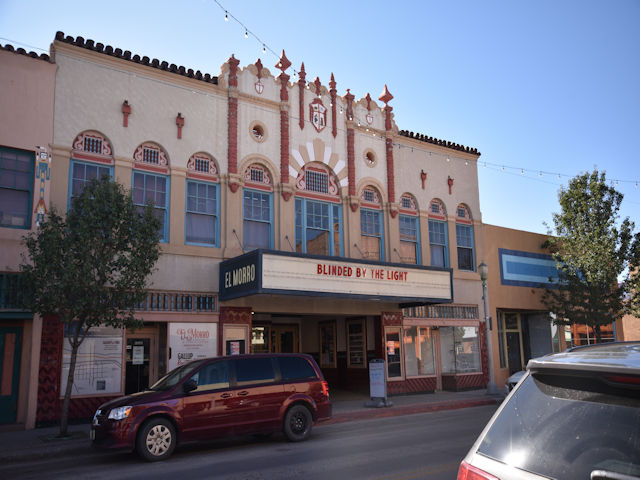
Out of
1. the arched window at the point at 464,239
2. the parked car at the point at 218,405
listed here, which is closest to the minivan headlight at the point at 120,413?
the parked car at the point at 218,405

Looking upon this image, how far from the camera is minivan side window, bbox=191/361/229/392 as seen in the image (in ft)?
36.1

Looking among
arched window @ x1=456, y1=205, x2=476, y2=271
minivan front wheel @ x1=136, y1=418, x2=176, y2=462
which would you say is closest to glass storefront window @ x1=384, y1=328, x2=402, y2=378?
arched window @ x1=456, y1=205, x2=476, y2=271

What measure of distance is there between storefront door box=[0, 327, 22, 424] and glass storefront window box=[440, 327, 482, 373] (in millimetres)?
15162

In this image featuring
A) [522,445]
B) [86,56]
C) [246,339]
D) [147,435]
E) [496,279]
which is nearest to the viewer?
[522,445]

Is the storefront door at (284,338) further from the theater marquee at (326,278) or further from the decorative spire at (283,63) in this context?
the decorative spire at (283,63)

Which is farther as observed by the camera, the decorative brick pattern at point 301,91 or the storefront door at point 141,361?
the decorative brick pattern at point 301,91

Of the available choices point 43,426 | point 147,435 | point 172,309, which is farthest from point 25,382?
point 147,435

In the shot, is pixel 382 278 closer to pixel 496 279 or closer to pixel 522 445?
pixel 496 279

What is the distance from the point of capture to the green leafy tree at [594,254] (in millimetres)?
22953

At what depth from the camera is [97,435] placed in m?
10.3

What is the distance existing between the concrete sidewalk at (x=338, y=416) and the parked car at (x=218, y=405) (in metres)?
1.48

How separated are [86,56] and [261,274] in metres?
8.17

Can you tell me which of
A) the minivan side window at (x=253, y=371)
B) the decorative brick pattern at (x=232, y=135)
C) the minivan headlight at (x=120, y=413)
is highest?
the decorative brick pattern at (x=232, y=135)

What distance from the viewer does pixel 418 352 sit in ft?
72.4
